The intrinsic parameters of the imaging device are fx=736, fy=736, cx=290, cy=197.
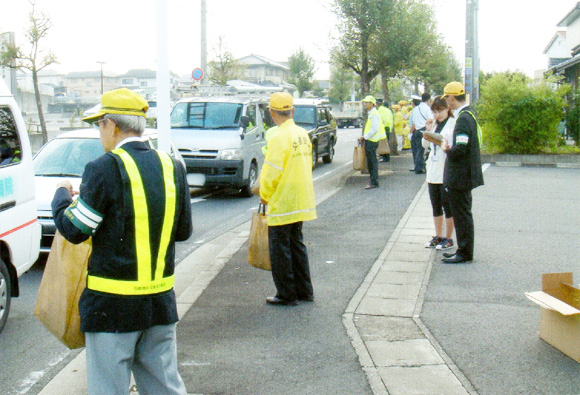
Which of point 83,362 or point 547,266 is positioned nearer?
point 83,362

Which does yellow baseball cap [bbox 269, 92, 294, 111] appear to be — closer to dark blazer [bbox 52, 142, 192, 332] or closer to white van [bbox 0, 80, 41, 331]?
white van [bbox 0, 80, 41, 331]

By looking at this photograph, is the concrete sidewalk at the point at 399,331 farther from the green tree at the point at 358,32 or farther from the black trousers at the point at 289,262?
the green tree at the point at 358,32

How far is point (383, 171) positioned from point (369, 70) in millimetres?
5862

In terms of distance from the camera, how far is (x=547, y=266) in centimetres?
764

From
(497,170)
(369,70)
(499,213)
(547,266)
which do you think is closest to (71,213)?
(547,266)

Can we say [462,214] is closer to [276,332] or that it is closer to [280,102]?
[280,102]

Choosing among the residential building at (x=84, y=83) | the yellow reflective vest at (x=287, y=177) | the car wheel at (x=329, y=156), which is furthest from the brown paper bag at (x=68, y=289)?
the residential building at (x=84, y=83)

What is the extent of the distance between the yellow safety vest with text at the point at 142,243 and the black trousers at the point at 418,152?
14.2 meters

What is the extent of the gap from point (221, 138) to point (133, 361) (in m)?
11.3

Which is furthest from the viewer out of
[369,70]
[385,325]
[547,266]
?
[369,70]

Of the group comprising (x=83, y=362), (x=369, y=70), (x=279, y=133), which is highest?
(x=369, y=70)

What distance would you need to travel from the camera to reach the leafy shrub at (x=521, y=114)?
2055 centimetres

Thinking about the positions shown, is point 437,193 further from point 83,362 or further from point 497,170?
point 497,170

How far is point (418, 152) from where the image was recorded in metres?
17.4
